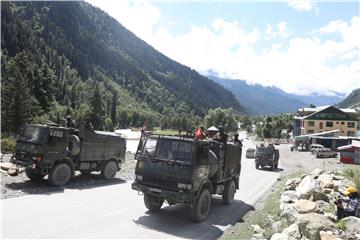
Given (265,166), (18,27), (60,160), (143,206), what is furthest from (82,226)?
(18,27)

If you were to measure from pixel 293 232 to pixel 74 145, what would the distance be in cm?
1189

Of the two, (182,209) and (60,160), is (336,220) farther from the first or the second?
(60,160)

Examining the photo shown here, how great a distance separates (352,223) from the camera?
11.3 metres

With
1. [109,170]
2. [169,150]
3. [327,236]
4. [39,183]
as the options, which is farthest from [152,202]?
[109,170]

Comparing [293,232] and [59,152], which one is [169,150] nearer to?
[293,232]

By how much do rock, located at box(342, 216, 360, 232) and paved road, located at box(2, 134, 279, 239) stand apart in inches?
150

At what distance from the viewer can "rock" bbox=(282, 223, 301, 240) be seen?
34.9 feet

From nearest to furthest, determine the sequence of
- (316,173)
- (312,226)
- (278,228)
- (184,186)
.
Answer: (312,226), (278,228), (184,186), (316,173)

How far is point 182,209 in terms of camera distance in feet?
50.4

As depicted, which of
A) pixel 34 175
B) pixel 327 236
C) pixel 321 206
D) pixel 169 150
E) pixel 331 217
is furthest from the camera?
pixel 34 175

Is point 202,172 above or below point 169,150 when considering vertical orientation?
below

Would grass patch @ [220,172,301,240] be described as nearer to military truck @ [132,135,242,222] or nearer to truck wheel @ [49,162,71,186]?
military truck @ [132,135,242,222]

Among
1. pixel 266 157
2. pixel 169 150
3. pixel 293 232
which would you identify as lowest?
pixel 293 232

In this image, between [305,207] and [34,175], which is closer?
[305,207]
